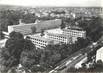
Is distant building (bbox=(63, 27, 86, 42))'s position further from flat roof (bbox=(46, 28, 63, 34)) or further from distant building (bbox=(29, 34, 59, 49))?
distant building (bbox=(29, 34, 59, 49))

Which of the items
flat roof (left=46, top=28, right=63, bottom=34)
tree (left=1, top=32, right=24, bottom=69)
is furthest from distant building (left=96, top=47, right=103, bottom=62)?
tree (left=1, top=32, right=24, bottom=69)

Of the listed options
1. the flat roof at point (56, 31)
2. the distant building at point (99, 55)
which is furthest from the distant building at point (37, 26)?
the distant building at point (99, 55)

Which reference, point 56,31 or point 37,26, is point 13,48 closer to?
point 37,26

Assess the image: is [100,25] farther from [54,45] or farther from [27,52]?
[27,52]

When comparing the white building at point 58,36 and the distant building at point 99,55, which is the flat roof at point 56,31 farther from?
the distant building at point 99,55

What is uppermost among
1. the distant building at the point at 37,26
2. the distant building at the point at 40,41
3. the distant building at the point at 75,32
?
the distant building at the point at 37,26

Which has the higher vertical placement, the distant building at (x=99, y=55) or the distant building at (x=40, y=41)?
the distant building at (x=40, y=41)

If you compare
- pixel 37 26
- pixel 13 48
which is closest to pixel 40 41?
pixel 37 26
